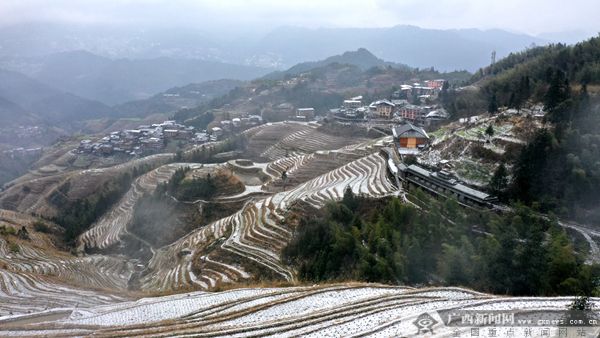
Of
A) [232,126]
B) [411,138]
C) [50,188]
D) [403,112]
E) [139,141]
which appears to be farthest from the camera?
[139,141]

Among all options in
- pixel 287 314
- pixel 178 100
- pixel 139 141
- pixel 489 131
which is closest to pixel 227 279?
→ pixel 287 314

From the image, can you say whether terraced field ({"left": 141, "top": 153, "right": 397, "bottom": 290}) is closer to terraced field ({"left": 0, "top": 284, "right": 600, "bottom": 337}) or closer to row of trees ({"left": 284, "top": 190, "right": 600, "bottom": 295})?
row of trees ({"left": 284, "top": 190, "right": 600, "bottom": 295})

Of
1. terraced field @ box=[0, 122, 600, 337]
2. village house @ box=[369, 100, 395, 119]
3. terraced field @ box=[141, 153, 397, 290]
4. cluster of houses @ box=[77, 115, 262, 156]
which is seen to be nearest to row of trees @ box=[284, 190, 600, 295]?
terraced field @ box=[141, 153, 397, 290]

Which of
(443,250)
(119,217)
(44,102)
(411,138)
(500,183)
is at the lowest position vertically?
(119,217)

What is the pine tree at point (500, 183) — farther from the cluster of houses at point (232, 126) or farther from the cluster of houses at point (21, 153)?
the cluster of houses at point (21, 153)

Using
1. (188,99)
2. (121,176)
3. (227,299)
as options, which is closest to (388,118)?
(121,176)

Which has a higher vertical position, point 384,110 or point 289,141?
point 384,110

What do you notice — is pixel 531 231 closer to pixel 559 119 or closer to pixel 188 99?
pixel 559 119

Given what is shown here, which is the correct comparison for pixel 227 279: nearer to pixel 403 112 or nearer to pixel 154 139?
pixel 403 112
